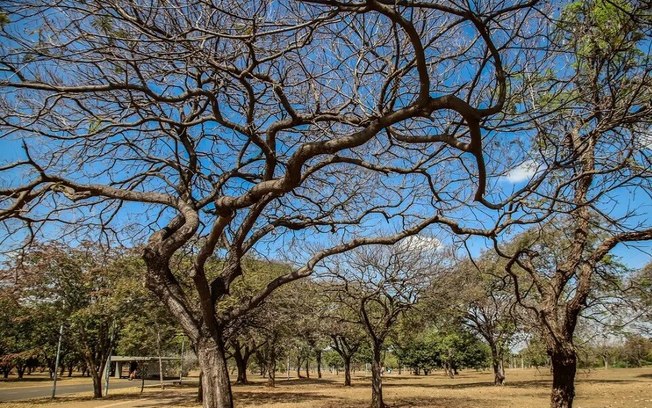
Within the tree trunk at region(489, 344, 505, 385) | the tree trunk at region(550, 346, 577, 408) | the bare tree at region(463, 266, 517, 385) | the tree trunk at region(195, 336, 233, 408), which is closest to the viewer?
the tree trunk at region(195, 336, 233, 408)

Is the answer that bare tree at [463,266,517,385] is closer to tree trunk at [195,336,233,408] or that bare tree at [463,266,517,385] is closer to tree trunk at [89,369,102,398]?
tree trunk at [89,369,102,398]

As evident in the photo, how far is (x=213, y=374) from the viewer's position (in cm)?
553

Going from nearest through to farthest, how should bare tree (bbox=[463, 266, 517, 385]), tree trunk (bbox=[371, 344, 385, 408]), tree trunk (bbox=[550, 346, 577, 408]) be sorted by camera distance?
1. tree trunk (bbox=[550, 346, 577, 408])
2. tree trunk (bbox=[371, 344, 385, 408])
3. bare tree (bbox=[463, 266, 517, 385])

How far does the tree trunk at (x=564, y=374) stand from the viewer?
298 inches

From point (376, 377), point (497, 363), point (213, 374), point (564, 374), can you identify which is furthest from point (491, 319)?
point (213, 374)

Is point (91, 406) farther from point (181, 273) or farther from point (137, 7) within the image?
point (137, 7)

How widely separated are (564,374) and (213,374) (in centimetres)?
588

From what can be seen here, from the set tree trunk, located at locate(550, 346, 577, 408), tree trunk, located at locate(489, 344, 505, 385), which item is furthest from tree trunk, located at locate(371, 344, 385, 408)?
tree trunk, located at locate(489, 344, 505, 385)

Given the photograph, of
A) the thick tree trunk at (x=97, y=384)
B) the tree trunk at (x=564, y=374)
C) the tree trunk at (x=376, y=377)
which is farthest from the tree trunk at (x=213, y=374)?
the thick tree trunk at (x=97, y=384)

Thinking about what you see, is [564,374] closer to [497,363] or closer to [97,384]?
[97,384]

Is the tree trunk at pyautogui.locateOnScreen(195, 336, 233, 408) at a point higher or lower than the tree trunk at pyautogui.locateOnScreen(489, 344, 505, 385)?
higher

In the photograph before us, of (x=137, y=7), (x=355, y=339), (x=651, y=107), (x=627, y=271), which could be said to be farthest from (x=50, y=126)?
(x=355, y=339)

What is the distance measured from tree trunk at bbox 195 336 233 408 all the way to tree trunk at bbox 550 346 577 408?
18.1ft

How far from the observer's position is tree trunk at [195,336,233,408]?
5.44 metres
